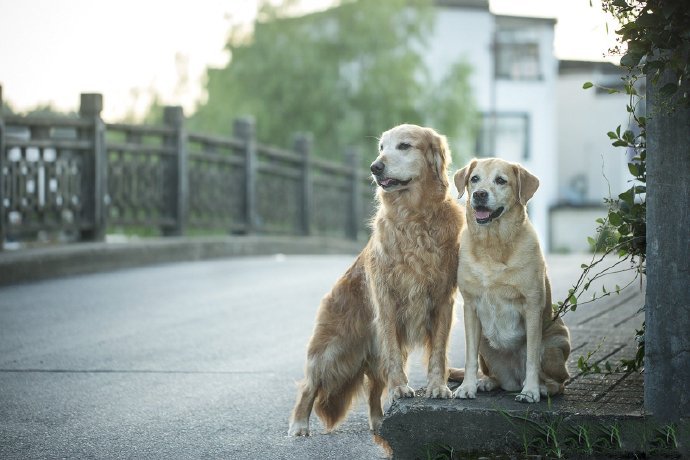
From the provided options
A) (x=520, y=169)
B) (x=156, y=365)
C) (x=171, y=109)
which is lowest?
(x=156, y=365)

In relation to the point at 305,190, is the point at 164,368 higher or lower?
lower

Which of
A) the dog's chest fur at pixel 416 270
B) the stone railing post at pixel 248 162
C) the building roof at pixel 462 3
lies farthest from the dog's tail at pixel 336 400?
the building roof at pixel 462 3

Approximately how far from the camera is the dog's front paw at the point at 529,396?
5.03m

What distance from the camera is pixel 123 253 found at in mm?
15617

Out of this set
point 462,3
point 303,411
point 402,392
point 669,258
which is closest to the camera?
point 669,258

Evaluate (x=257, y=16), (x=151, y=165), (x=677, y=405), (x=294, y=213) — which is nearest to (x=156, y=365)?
(x=677, y=405)

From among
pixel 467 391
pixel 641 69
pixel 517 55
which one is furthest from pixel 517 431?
pixel 517 55

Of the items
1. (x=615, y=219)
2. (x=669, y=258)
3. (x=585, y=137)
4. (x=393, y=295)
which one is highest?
(x=585, y=137)

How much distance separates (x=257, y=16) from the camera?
37.8 metres

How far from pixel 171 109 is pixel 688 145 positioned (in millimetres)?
13962

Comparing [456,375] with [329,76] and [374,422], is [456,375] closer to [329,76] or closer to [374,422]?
[374,422]

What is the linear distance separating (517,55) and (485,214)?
44036 millimetres

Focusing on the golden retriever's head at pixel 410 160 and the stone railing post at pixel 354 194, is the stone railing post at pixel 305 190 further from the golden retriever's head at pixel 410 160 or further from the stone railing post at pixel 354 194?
the golden retriever's head at pixel 410 160

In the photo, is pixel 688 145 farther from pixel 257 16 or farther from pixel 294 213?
pixel 257 16
